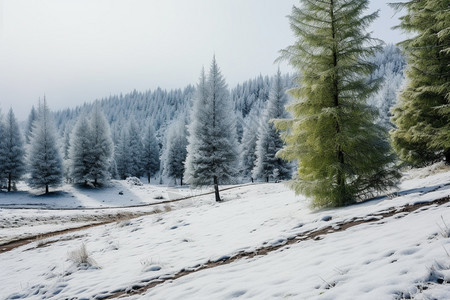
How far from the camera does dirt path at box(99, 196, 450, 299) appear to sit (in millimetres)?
5512

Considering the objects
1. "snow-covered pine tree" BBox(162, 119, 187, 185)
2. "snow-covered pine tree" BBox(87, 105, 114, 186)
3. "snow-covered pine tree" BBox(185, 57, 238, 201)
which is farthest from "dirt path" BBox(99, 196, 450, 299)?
"snow-covered pine tree" BBox(162, 119, 187, 185)

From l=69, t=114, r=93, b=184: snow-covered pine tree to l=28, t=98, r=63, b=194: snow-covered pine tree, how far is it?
6.55ft

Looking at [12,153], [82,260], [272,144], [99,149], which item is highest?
[12,153]

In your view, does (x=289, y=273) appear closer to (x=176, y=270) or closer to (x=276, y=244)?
(x=276, y=244)

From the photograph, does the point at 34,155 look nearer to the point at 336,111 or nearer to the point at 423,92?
the point at 336,111

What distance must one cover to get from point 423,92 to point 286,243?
12.2 meters

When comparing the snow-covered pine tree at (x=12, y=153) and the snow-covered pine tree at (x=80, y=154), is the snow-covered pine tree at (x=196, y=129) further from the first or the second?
the snow-covered pine tree at (x=12, y=153)

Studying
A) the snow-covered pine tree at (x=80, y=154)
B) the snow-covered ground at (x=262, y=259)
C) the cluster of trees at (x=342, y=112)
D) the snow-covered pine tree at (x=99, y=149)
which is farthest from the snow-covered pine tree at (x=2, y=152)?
the snow-covered ground at (x=262, y=259)

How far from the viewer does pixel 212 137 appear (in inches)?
968

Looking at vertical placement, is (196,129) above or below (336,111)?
above

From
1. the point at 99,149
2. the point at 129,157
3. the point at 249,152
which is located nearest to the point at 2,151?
the point at 99,149

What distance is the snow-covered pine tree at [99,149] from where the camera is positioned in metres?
40.2

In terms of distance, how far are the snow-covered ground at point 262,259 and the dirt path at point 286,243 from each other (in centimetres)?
11

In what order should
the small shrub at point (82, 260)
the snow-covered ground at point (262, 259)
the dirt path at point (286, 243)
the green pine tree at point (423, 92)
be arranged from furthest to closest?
the green pine tree at point (423, 92), the small shrub at point (82, 260), the dirt path at point (286, 243), the snow-covered ground at point (262, 259)
